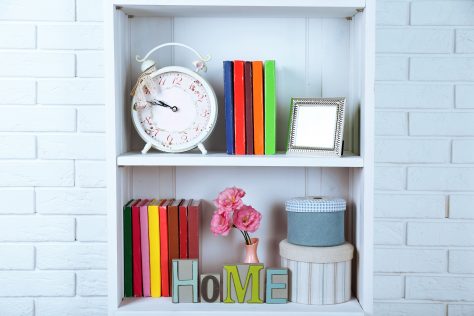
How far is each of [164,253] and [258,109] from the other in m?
0.45

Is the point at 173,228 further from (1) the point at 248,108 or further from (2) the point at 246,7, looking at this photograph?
(2) the point at 246,7

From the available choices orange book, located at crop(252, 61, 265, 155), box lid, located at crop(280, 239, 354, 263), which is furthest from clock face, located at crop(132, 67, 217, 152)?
box lid, located at crop(280, 239, 354, 263)

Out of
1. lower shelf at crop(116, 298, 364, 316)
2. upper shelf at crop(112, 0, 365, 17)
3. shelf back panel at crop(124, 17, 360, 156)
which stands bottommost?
lower shelf at crop(116, 298, 364, 316)

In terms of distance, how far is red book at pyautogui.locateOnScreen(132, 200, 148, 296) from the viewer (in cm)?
154

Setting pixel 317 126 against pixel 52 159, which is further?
pixel 52 159

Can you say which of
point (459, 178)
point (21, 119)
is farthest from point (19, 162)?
point (459, 178)

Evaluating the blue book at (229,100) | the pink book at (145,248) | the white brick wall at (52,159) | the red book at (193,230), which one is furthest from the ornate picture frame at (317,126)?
the white brick wall at (52,159)

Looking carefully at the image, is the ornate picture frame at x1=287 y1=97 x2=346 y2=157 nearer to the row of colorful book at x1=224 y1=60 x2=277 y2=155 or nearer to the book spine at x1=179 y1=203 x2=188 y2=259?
the row of colorful book at x1=224 y1=60 x2=277 y2=155

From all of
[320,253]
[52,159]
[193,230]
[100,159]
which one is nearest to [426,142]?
[320,253]

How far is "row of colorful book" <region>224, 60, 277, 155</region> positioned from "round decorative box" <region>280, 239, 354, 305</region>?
28cm

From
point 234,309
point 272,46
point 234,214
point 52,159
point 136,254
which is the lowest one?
point 234,309

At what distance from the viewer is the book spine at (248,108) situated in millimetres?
1501

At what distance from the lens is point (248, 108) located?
151 cm

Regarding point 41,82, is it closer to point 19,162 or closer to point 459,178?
point 19,162
